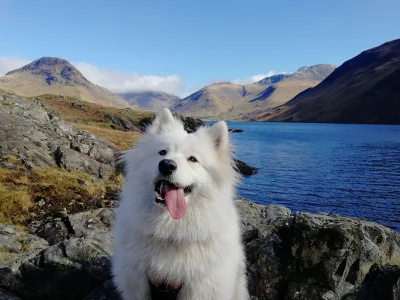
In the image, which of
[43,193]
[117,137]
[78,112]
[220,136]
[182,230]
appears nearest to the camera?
[182,230]

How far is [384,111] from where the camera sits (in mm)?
195625

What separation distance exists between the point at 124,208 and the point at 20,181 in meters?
15.2

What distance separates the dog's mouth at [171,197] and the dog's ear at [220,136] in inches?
43.8

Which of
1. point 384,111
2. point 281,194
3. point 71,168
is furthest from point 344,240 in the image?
point 384,111

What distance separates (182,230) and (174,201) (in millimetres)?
496

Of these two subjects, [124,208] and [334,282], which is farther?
[334,282]

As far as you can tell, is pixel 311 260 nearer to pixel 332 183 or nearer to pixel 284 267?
pixel 284 267

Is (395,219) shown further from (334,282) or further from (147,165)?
(147,165)

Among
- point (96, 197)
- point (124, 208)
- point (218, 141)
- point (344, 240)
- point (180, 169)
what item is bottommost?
point (96, 197)

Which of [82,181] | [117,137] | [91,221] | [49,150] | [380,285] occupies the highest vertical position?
[117,137]

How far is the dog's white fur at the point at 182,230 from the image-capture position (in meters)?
4.85

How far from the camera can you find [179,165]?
470 centimetres

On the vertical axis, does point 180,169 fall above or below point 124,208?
above

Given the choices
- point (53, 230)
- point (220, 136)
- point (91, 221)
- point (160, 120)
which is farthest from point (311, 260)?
point (53, 230)
